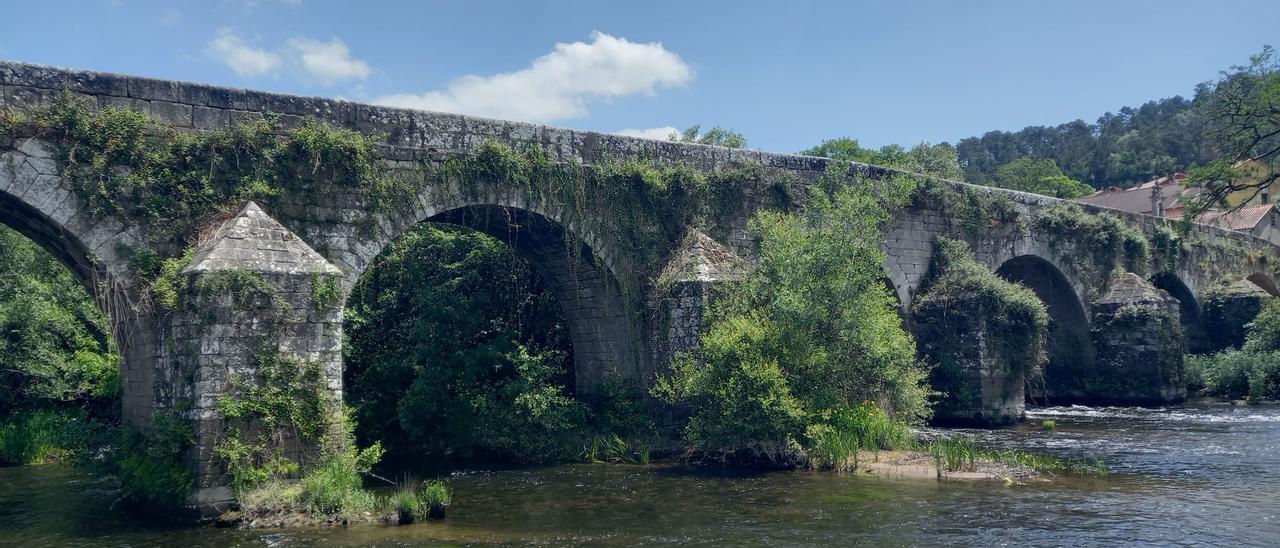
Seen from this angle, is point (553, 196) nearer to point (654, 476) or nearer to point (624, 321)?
point (624, 321)

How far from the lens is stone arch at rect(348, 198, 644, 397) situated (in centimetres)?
1398

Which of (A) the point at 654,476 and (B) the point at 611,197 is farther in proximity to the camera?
(B) the point at 611,197

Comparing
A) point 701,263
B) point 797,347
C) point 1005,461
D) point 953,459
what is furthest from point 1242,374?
point 797,347

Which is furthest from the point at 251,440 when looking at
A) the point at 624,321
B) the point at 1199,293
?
the point at 1199,293

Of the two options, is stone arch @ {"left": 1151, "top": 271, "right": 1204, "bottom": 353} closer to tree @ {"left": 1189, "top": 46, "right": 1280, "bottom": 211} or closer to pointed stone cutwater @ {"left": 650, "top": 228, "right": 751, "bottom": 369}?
tree @ {"left": 1189, "top": 46, "right": 1280, "bottom": 211}

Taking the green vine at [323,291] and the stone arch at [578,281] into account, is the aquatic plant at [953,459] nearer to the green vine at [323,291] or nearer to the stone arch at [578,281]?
the stone arch at [578,281]

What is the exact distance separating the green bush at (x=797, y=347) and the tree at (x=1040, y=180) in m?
48.9

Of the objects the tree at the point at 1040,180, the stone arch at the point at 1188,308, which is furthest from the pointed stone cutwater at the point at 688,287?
the tree at the point at 1040,180

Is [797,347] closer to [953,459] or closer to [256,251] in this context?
[953,459]

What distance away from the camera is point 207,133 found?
1106 cm

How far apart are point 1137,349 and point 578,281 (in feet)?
48.7

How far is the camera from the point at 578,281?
51.0 feet

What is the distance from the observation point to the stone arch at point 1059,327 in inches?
925

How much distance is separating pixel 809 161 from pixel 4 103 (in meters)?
12.2
